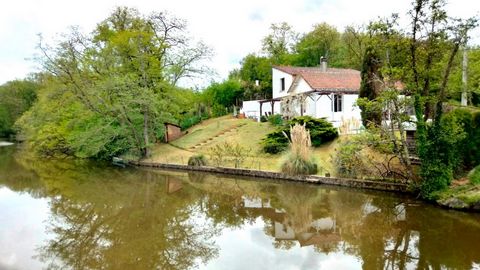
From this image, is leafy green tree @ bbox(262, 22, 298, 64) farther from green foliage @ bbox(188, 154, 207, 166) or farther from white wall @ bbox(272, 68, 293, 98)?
green foliage @ bbox(188, 154, 207, 166)

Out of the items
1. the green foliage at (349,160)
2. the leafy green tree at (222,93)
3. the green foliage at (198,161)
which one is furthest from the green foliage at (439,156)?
the leafy green tree at (222,93)

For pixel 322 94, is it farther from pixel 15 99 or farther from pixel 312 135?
pixel 15 99

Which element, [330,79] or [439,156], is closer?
[439,156]

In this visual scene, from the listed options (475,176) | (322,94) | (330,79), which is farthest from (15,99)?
(475,176)

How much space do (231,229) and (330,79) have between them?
65.8 ft

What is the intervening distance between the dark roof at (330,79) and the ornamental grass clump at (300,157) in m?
10.8

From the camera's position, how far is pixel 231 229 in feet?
33.0

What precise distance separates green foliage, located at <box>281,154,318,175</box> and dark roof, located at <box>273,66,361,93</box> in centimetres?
1086

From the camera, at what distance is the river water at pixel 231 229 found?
758cm

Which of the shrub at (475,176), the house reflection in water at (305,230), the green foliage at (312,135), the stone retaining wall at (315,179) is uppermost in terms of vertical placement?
the green foliage at (312,135)

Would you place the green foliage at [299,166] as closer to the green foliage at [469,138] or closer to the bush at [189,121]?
the green foliage at [469,138]

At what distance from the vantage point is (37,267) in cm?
746

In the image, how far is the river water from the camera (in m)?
7.58

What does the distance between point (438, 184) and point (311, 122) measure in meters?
10.9
